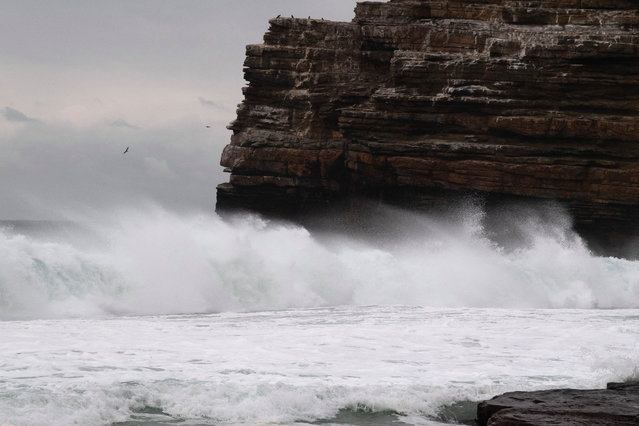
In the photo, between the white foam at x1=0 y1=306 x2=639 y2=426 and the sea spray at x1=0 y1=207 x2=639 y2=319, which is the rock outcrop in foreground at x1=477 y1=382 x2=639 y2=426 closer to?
the white foam at x1=0 y1=306 x2=639 y2=426

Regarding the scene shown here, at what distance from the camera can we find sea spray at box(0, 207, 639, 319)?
18703 millimetres

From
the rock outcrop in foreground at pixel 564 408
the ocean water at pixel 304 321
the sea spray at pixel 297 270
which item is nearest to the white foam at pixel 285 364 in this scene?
the ocean water at pixel 304 321

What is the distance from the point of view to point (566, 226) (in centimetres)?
2820

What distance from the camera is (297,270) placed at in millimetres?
22562

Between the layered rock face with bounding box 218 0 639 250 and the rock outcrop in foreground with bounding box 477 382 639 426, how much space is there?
1946 centimetres

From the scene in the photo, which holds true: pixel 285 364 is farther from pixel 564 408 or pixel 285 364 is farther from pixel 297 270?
pixel 297 270

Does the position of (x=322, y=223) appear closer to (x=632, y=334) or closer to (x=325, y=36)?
(x=325, y=36)

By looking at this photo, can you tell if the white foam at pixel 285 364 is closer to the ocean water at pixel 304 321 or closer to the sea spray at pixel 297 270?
the ocean water at pixel 304 321

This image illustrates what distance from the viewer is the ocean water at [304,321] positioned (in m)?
9.30

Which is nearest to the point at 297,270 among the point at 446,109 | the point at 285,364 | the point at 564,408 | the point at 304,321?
the point at 304,321

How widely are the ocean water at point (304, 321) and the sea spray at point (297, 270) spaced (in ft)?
0.18

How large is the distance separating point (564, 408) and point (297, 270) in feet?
48.6

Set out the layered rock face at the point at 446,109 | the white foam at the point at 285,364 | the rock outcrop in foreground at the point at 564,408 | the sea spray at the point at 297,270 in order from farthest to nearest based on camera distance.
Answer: the layered rock face at the point at 446,109 → the sea spray at the point at 297,270 → the white foam at the point at 285,364 → the rock outcrop in foreground at the point at 564,408

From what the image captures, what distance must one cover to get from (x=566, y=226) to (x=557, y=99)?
12.4ft
